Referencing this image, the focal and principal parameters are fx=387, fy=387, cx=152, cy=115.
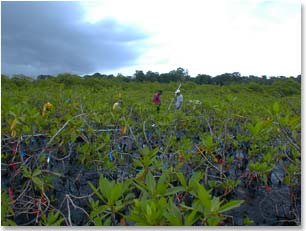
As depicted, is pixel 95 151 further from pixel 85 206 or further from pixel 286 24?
pixel 286 24

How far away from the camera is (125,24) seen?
1.63 meters

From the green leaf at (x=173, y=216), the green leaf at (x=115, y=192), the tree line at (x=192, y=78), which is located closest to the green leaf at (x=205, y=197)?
the green leaf at (x=173, y=216)

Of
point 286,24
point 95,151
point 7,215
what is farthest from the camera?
point 95,151

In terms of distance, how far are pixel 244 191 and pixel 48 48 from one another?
1.10m

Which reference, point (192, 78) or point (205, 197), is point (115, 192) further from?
point (192, 78)

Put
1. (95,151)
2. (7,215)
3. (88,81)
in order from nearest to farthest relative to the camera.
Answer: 1. (7,215)
2. (95,151)
3. (88,81)

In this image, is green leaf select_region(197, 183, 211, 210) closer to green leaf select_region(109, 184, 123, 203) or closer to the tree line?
green leaf select_region(109, 184, 123, 203)

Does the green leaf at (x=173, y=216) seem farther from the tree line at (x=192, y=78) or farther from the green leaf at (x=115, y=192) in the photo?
the tree line at (x=192, y=78)

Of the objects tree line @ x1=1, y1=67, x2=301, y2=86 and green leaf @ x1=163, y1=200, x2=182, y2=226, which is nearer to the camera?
green leaf @ x1=163, y1=200, x2=182, y2=226

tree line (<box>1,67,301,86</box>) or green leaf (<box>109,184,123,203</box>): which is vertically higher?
tree line (<box>1,67,301,86</box>)

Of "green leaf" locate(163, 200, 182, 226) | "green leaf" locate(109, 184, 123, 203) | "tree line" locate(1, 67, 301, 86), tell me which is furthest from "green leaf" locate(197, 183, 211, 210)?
"tree line" locate(1, 67, 301, 86)

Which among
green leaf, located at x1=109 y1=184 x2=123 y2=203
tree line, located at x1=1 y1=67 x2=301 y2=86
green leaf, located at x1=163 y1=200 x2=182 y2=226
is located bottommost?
green leaf, located at x1=163 y1=200 x2=182 y2=226

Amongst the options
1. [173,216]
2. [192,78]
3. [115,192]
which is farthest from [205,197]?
[192,78]

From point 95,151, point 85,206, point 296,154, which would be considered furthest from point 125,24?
point 296,154
